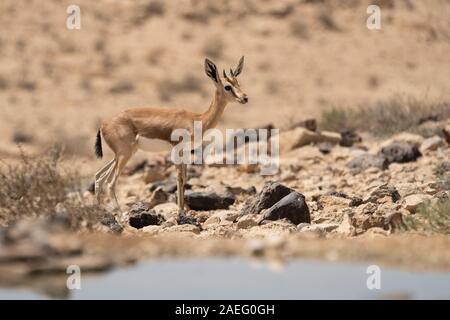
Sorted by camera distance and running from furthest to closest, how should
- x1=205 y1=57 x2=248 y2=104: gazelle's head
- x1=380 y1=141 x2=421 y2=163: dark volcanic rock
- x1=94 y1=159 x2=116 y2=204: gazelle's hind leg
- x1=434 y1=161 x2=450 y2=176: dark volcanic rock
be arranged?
x1=380 y1=141 x2=421 y2=163: dark volcanic rock < x1=434 y1=161 x2=450 y2=176: dark volcanic rock < x1=205 y1=57 x2=248 y2=104: gazelle's head < x1=94 y1=159 x2=116 y2=204: gazelle's hind leg

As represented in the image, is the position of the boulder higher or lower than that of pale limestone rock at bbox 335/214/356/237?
higher

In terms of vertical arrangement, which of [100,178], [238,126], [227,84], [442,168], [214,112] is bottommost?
[100,178]

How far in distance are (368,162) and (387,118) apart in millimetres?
4075

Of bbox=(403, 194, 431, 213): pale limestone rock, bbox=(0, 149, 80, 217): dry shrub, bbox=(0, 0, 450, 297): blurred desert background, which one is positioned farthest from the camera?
bbox=(403, 194, 431, 213): pale limestone rock

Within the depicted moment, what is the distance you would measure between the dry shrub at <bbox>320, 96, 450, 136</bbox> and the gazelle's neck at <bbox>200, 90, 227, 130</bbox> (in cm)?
553

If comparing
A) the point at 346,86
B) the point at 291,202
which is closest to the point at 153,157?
the point at 291,202

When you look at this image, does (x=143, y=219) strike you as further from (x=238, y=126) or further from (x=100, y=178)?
(x=238, y=126)

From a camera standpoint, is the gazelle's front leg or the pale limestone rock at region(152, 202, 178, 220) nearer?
the pale limestone rock at region(152, 202, 178, 220)

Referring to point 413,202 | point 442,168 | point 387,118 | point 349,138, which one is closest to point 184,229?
point 413,202

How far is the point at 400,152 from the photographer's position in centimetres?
1573

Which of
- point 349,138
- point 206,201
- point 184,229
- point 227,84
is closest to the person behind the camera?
point 184,229

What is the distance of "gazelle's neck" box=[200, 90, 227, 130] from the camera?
13828mm

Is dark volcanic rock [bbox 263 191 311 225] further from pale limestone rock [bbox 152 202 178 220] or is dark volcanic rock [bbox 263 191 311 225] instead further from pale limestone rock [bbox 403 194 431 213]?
pale limestone rock [bbox 152 202 178 220]

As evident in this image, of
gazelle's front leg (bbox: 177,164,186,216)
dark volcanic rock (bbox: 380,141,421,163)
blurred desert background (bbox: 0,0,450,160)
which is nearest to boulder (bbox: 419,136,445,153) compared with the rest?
dark volcanic rock (bbox: 380,141,421,163)
